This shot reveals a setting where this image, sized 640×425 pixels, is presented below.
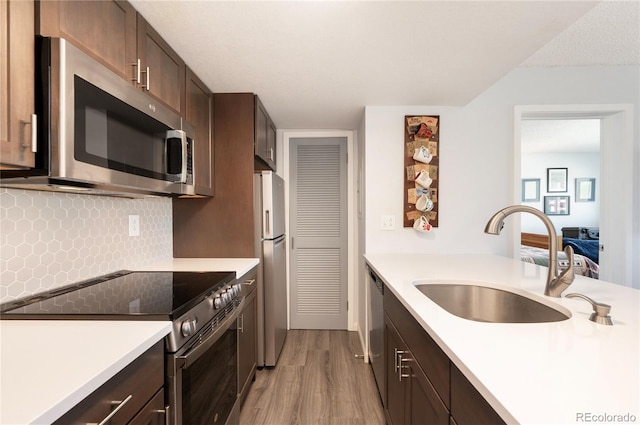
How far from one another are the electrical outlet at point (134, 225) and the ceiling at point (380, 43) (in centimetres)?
97

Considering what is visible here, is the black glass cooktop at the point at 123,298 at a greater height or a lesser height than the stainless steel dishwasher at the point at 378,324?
greater

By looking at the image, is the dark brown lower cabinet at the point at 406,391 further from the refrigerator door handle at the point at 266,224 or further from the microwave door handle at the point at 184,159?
the microwave door handle at the point at 184,159

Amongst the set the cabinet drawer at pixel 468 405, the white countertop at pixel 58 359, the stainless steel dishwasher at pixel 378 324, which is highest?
the white countertop at pixel 58 359

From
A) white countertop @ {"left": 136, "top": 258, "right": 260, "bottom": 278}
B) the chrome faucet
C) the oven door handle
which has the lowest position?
the oven door handle

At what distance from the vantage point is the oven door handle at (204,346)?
40.7 inches

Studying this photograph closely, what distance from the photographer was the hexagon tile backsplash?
109 cm

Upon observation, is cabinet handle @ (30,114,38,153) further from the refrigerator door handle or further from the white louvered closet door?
the white louvered closet door

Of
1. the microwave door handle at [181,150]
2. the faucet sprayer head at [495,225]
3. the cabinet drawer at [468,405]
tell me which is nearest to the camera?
the cabinet drawer at [468,405]

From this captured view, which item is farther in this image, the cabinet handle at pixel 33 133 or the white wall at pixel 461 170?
the white wall at pixel 461 170

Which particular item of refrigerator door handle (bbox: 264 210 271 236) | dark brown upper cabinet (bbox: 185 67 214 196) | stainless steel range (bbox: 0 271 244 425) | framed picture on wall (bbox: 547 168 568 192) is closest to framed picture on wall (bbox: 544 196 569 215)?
framed picture on wall (bbox: 547 168 568 192)

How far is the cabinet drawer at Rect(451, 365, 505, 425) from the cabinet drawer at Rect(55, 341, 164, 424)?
848 mm

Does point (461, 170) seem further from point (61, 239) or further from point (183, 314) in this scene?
point (61, 239)

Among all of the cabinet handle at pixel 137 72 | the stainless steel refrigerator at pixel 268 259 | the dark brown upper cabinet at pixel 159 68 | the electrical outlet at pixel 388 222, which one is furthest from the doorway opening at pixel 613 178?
the cabinet handle at pixel 137 72

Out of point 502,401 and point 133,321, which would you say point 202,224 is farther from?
point 502,401
